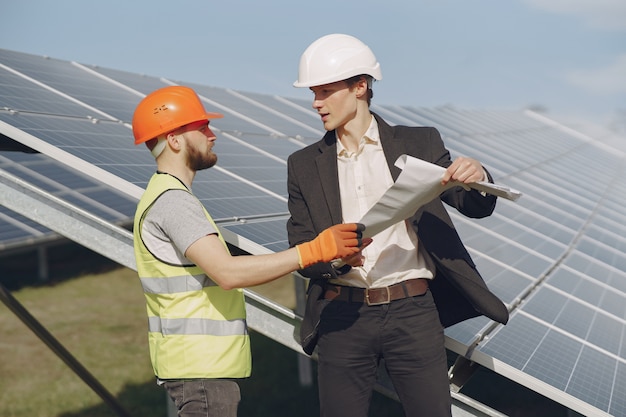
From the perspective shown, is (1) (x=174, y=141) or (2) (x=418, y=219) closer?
(1) (x=174, y=141)

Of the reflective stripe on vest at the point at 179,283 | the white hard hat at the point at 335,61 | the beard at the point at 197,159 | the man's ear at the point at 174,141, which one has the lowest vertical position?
the reflective stripe on vest at the point at 179,283

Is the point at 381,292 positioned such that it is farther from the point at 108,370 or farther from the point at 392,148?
the point at 108,370

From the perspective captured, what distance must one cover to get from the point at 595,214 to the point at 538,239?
3211 mm

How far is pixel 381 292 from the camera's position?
4.18 metres

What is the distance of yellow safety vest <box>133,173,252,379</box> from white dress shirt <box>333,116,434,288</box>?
64cm

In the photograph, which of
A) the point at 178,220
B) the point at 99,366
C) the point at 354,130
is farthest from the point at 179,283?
the point at 99,366

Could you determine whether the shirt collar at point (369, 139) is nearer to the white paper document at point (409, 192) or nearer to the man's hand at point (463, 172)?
the white paper document at point (409, 192)

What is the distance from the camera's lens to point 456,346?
476 centimetres

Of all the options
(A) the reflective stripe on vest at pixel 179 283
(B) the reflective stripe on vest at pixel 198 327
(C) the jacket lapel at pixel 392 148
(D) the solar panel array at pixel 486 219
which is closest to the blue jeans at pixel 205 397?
(B) the reflective stripe on vest at pixel 198 327

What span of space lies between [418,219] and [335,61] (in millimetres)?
877

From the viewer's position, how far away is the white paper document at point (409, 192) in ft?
12.4

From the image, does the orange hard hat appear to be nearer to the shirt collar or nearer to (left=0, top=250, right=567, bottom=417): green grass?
the shirt collar

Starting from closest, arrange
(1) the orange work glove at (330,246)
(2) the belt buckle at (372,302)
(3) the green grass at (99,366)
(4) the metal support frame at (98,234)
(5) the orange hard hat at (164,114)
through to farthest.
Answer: (1) the orange work glove at (330,246) < (5) the orange hard hat at (164,114) < (2) the belt buckle at (372,302) < (4) the metal support frame at (98,234) < (3) the green grass at (99,366)

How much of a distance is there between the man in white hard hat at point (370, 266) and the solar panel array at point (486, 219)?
2.03 feet
